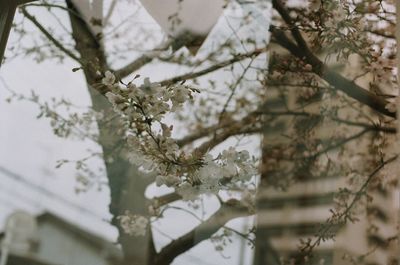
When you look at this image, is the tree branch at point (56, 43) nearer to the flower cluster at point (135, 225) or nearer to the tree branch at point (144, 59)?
Answer: the tree branch at point (144, 59)

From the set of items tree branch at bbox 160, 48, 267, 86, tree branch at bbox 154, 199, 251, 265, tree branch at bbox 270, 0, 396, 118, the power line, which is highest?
tree branch at bbox 160, 48, 267, 86

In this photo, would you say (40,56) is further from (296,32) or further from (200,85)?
(296,32)

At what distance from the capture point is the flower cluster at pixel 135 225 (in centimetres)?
135

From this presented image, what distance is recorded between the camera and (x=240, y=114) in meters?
1.42

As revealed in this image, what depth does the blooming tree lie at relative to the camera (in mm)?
997

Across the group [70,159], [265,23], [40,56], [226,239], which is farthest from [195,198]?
[40,56]

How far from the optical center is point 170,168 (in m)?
1.12

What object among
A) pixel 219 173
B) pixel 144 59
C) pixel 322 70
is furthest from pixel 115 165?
pixel 322 70

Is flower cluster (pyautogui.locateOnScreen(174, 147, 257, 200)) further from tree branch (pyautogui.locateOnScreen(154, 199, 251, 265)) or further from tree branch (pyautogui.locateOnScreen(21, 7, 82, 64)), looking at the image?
tree branch (pyautogui.locateOnScreen(21, 7, 82, 64))

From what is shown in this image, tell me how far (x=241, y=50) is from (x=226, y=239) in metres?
0.60

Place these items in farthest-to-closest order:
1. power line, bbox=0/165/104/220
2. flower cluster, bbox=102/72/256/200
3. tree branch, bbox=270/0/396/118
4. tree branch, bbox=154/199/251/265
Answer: power line, bbox=0/165/104/220 → tree branch, bbox=154/199/251/265 → flower cluster, bbox=102/72/256/200 → tree branch, bbox=270/0/396/118

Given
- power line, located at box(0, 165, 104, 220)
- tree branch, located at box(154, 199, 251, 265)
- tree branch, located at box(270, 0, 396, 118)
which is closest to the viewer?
tree branch, located at box(270, 0, 396, 118)

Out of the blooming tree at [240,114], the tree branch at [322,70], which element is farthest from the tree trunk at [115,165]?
the tree branch at [322,70]

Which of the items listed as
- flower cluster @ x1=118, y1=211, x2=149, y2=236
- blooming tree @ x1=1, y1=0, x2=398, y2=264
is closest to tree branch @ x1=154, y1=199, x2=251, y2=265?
blooming tree @ x1=1, y1=0, x2=398, y2=264
